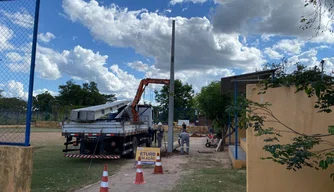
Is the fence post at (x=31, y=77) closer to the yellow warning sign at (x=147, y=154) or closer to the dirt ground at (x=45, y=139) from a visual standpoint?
the yellow warning sign at (x=147, y=154)

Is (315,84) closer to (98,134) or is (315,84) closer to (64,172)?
(64,172)

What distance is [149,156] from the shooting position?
1124 centimetres

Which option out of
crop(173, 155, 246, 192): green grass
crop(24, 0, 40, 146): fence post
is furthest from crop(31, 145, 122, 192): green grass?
crop(24, 0, 40, 146): fence post

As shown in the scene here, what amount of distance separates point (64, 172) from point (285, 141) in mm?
7514

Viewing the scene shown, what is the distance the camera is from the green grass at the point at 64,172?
797 cm

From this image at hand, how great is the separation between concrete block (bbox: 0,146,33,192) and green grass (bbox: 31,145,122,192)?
9.27ft

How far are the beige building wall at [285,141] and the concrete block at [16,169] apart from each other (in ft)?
12.0

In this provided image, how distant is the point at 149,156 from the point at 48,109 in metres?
42.3

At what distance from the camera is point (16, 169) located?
4727 mm

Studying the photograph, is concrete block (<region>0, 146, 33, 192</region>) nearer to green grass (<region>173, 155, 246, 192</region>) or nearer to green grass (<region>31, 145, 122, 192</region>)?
green grass (<region>31, 145, 122, 192</region>)

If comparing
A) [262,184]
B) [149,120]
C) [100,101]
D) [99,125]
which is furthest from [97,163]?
[100,101]

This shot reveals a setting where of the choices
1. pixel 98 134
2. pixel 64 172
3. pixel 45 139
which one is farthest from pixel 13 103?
pixel 45 139

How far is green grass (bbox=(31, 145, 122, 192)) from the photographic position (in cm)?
797

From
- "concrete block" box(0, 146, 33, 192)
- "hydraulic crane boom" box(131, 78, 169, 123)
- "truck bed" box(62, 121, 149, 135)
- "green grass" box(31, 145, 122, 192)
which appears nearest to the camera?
"concrete block" box(0, 146, 33, 192)
